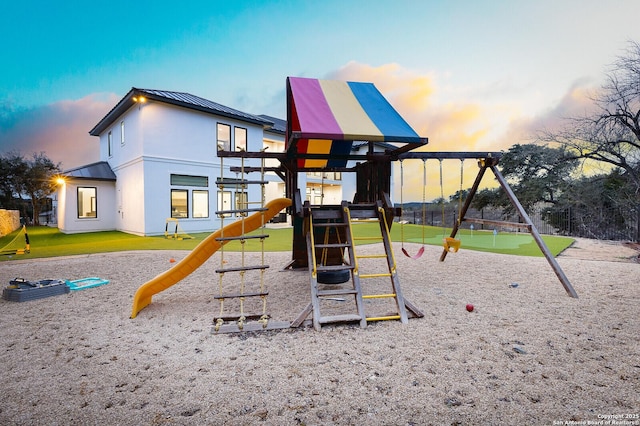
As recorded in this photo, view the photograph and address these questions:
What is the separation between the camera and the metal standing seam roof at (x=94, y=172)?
53.4 feet

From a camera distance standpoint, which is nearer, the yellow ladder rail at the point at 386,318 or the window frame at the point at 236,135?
the yellow ladder rail at the point at 386,318

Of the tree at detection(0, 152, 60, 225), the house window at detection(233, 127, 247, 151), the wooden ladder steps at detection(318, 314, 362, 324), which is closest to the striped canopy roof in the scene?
the wooden ladder steps at detection(318, 314, 362, 324)

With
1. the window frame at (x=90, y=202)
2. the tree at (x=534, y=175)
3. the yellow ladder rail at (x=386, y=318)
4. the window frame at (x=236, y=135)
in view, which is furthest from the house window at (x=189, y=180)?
the tree at (x=534, y=175)

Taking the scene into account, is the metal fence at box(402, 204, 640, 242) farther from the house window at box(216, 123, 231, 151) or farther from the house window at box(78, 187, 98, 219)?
the house window at box(78, 187, 98, 219)

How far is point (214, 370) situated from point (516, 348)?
121 inches

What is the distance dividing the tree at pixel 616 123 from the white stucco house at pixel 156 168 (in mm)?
13708

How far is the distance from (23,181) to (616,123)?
1362 inches

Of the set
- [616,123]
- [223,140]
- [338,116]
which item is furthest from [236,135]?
[616,123]

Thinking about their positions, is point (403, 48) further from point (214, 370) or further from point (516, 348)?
point (214, 370)

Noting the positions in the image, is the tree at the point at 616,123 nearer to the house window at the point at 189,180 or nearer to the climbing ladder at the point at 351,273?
the climbing ladder at the point at 351,273

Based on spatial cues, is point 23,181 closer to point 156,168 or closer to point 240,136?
point 156,168

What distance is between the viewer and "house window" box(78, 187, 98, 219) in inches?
651

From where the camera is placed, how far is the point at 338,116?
190 inches

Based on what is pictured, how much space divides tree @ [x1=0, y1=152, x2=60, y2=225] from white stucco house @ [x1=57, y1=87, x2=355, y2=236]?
318 inches
